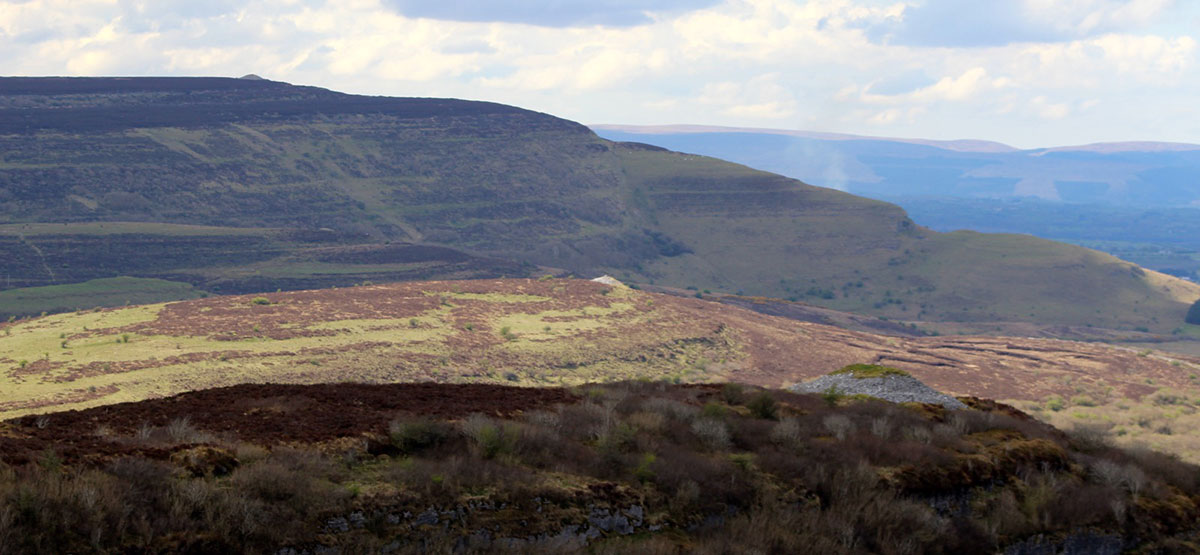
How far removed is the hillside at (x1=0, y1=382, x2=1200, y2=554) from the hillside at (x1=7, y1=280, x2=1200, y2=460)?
3411cm

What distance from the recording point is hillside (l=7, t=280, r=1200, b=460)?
→ 6191cm

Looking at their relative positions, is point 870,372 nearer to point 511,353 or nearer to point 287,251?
point 511,353

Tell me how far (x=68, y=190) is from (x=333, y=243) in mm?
43014

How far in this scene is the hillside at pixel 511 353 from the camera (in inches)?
2437

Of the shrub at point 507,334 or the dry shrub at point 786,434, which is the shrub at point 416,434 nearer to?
the dry shrub at point 786,434

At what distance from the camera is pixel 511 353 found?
261ft

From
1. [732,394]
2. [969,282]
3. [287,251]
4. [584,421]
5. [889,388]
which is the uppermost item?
[584,421]

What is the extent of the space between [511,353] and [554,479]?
6293 cm

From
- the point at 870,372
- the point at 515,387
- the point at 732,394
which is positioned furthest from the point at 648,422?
the point at 870,372

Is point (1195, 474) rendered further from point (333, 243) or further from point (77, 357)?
point (333, 243)

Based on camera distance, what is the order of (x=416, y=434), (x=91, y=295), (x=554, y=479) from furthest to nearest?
(x=91, y=295)
(x=416, y=434)
(x=554, y=479)

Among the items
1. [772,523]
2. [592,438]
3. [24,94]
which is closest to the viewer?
[772,523]

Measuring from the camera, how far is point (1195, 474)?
2498cm

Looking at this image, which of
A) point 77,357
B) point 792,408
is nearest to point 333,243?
point 77,357
